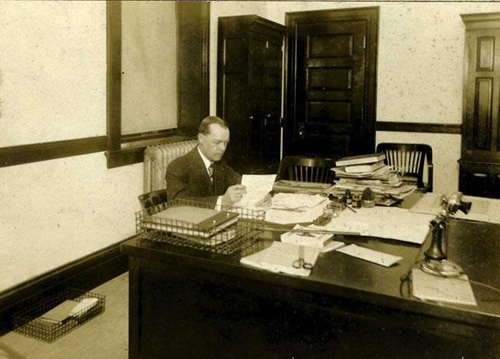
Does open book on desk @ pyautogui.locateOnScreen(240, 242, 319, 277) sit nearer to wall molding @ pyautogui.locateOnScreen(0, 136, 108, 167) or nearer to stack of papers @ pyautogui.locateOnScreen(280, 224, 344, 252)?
stack of papers @ pyautogui.locateOnScreen(280, 224, 344, 252)

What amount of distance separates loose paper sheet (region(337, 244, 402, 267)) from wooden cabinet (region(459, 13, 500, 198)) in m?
3.09

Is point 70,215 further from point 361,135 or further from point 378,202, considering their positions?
point 361,135

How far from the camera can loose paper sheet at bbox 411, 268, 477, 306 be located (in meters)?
1.39

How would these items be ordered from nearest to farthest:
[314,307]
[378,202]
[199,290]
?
[314,307] < [199,290] < [378,202]

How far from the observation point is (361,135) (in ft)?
18.1

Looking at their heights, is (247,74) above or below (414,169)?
above

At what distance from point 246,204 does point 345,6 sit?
3.92 m

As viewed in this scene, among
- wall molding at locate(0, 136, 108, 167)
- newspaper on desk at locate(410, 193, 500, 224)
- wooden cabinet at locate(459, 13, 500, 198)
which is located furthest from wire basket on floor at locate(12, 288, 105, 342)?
wooden cabinet at locate(459, 13, 500, 198)

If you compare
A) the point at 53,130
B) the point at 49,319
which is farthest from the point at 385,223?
the point at 53,130

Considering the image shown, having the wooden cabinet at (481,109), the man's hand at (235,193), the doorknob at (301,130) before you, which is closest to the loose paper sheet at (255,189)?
the man's hand at (235,193)

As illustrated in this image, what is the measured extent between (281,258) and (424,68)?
4120 millimetres

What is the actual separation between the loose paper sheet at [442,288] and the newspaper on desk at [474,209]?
30.1 inches

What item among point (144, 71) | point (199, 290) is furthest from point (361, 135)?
point (199, 290)

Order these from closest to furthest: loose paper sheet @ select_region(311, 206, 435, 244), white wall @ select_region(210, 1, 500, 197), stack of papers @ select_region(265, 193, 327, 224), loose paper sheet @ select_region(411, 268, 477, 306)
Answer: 1. loose paper sheet @ select_region(411, 268, 477, 306)
2. loose paper sheet @ select_region(311, 206, 435, 244)
3. stack of papers @ select_region(265, 193, 327, 224)
4. white wall @ select_region(210, 1, 500, 197)
